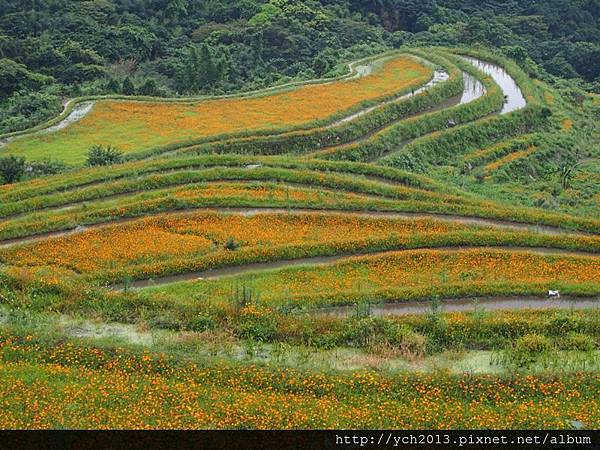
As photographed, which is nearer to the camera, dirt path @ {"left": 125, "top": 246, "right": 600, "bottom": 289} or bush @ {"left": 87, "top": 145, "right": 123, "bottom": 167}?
dirt path @ {"left": 125, "top": 246, "right": 600, "bottom": 289}

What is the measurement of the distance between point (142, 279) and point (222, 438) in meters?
16.4

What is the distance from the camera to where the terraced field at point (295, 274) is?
65.6ft

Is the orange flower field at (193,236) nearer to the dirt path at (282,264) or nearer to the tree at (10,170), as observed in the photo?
the dirt path at (282,264)

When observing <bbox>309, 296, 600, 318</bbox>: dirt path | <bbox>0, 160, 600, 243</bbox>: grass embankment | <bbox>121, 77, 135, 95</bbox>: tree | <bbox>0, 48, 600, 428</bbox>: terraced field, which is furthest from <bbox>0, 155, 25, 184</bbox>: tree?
<bbox>309, 296, 600, 318</bbox>: dirt path

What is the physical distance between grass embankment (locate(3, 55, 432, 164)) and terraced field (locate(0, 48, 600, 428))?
353 millimetres

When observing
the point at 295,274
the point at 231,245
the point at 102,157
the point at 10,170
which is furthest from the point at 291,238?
the point at 10,170

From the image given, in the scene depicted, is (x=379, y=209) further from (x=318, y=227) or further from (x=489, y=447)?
(x=489, y=447)

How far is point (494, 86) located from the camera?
265ft

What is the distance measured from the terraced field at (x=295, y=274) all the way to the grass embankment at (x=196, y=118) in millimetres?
353

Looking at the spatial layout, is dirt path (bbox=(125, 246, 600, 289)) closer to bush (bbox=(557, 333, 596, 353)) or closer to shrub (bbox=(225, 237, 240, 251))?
shrub (bbox=(225, 237, 240, 251))

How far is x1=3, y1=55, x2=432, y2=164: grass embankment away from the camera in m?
58.4

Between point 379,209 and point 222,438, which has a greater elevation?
point 222,438

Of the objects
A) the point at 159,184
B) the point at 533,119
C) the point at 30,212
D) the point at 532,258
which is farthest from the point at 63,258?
the point at 533,119

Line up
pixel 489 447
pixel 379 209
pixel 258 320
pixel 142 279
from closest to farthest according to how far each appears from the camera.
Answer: pixel 489 447
pixel 258 320
pixel 142 279
pixel 379 209
